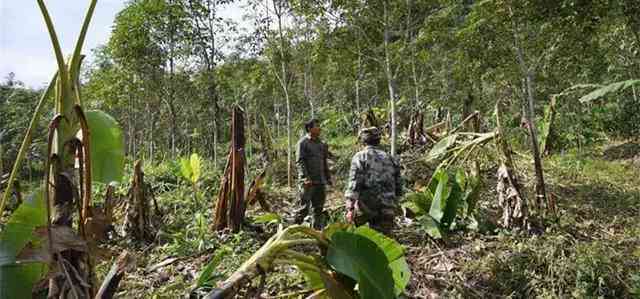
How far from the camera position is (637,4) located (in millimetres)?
6344

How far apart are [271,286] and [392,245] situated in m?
2.14

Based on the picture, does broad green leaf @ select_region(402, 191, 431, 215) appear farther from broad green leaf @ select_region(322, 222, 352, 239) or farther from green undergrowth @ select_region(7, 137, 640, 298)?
broad green leaf @ select_region(322, 222, 352, 239)

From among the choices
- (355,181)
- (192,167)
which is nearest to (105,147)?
(355,181)

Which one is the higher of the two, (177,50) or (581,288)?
(177,50)

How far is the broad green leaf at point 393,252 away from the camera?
2.36 meters

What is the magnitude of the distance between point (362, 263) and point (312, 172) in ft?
12.2

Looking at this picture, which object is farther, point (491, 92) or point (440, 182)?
point (491, 92)

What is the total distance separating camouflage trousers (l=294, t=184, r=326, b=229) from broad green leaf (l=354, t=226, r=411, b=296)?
3441mm

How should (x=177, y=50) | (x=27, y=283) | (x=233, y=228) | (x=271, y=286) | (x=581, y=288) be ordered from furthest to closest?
(x=177, y=50), (x=233, y=228), (x=271, y=286), (x=581, y=288), (x=27, y=283)

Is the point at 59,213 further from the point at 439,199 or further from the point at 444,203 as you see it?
the point at 444,203

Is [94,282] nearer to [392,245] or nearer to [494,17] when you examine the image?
[392,245]

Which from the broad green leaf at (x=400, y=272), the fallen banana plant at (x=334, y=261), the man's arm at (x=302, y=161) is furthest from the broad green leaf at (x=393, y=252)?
the man's arm at (x=302, y=161)

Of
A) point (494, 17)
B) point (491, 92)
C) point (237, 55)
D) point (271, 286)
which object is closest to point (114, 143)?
point (271, 286)

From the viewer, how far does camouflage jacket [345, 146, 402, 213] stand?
14.6 ft
